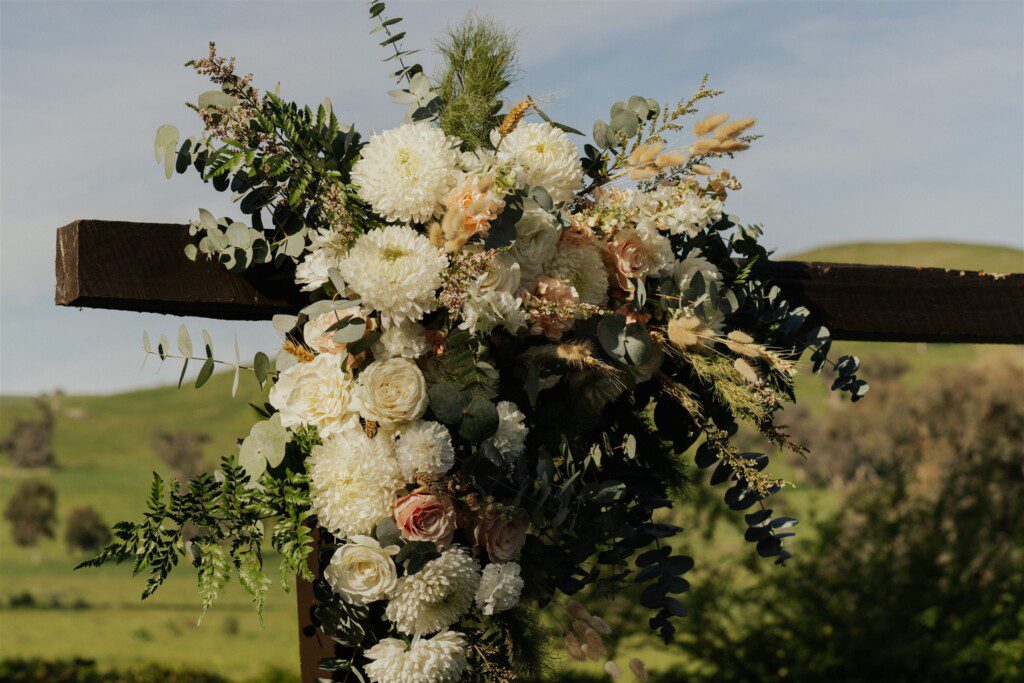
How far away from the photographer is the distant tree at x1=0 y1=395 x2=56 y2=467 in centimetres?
849

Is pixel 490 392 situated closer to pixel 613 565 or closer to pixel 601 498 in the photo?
pixel 601 498

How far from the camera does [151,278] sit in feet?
4.83

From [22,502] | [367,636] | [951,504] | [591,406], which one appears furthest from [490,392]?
[22,502]

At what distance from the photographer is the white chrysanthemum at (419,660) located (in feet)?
4.37

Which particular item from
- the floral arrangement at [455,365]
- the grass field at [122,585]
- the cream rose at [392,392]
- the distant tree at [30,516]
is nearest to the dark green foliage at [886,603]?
the grass field at [122,585]

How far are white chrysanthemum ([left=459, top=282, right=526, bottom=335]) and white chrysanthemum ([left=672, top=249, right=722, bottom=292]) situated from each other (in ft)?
1.20

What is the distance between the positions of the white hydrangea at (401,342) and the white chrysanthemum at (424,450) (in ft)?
0.37

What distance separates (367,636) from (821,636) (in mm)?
5263

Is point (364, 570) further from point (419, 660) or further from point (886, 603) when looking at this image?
point (886, 603)

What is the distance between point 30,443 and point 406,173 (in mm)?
8605

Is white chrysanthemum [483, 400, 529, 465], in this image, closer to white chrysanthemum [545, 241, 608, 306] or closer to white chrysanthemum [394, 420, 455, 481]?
white chrysanthemum [394, 420, 455, 481]

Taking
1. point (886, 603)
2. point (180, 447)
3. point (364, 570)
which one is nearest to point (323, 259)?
point (364, 570)

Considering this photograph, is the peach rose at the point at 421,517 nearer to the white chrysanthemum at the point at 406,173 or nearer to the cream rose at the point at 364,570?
the cream rose at the point at 364,570

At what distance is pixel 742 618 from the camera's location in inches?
235
